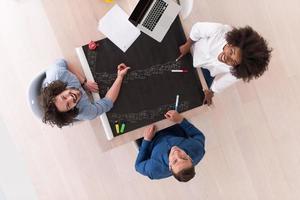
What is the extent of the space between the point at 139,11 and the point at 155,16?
0.10 meters

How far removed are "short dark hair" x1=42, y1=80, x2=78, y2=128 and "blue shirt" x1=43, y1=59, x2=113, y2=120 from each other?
0.12 ft

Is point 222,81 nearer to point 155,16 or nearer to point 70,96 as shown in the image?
point 155,16

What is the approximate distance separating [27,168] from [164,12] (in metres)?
1.68

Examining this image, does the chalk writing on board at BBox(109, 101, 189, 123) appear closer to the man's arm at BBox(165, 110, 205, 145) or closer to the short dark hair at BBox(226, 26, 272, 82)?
the man's arm at BBox(165, 110, 205, 145)

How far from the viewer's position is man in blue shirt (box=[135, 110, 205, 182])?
6.46ft

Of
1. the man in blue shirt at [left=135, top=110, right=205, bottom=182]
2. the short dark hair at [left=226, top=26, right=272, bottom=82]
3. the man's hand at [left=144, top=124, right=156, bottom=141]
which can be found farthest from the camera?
the man's hand at [left=144, top=124, right=156, bottom=141]

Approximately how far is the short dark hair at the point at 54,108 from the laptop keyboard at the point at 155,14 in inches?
22.9

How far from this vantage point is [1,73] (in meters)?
2.74

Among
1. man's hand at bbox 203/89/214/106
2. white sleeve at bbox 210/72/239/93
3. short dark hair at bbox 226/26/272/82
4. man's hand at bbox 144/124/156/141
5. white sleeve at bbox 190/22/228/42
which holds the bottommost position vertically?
man's hand at bbox 144/124/156/141

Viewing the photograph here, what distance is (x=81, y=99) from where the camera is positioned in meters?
1.97

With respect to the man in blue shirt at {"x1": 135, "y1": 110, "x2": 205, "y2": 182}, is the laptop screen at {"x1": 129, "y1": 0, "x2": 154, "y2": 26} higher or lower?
higher

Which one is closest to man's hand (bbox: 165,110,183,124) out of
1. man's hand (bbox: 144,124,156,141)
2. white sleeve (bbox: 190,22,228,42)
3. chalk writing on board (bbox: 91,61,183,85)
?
man's hand (bbox: 144,124,156,141)

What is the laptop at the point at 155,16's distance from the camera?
2.00 m

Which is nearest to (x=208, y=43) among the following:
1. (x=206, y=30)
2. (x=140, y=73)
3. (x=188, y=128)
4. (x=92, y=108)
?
(x=206, y=30)
